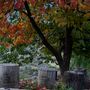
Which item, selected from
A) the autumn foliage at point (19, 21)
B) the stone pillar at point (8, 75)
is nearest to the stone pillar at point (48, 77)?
the stone pillar at point (8, 75)

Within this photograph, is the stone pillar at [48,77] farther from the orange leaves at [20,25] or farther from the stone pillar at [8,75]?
the orange leaves at [20,25]

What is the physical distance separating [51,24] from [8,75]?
1.59 metres

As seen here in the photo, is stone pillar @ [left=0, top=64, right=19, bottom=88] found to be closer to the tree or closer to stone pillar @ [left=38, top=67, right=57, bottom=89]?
stone pillar @ [left=38, top=67, right=57, bottom=89]

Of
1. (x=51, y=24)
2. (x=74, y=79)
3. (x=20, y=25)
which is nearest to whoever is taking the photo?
(x=74, y=79)

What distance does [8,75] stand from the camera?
7223 mm

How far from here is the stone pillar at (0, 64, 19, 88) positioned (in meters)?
7.21

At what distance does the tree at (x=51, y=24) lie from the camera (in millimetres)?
6949

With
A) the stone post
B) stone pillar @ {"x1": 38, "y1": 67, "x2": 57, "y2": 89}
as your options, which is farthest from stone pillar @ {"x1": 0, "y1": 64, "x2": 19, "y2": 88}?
the stone post

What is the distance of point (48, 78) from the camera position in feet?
23.7

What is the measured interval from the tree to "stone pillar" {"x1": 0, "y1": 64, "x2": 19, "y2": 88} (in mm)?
696

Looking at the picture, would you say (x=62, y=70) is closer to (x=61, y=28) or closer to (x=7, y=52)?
(x=61, y=28)

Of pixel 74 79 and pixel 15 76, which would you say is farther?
pixel 15 76

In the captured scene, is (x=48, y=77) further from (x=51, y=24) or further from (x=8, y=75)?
(x=51, y=24)

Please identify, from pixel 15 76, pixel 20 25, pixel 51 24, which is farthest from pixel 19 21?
pixel 15 76
